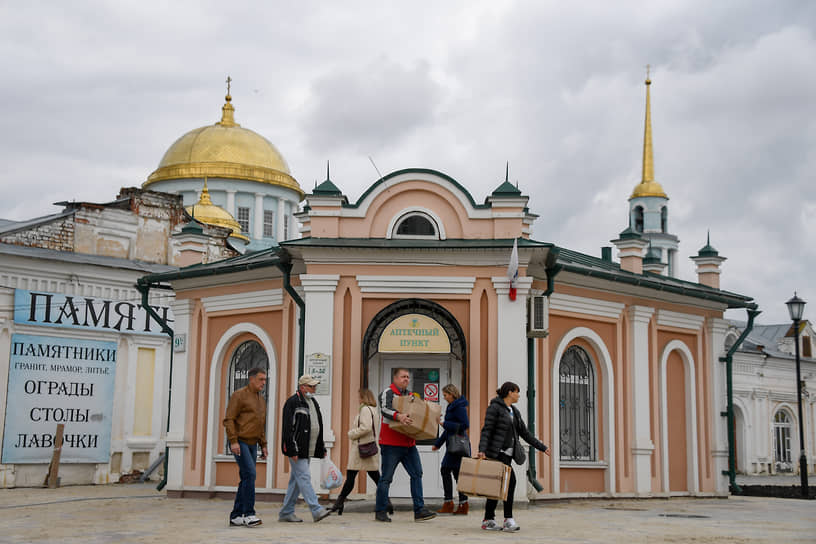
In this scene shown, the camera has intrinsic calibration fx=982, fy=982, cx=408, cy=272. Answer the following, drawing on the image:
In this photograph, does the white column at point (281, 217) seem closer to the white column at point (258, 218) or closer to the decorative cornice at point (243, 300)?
the white column at point (258, 218)

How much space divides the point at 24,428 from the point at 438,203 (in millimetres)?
12008

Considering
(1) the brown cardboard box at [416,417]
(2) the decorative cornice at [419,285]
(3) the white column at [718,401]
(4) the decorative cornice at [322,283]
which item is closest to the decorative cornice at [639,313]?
(3) the white column at [718,401]

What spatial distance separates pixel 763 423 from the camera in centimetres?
3934

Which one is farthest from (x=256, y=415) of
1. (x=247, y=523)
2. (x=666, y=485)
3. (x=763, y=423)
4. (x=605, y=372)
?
(x=763, y=423)

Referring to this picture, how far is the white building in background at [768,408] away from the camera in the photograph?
38594 millimetres

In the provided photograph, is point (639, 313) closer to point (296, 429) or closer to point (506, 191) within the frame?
point (506, 191)

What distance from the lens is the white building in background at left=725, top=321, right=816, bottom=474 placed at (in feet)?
127

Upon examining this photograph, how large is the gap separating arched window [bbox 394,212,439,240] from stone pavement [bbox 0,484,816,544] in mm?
3989

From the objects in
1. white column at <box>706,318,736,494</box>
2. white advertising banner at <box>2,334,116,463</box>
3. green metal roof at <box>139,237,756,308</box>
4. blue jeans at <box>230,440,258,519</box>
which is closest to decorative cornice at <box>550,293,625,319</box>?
green metal roof at <box>139,237,756,308</box>

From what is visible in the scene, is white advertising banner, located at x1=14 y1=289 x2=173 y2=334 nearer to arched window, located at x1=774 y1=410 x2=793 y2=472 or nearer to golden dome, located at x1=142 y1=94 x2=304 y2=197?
golden dome, located at x1=142 y1=94 x2=304 y2=197

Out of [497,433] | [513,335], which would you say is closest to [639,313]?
[513,335]

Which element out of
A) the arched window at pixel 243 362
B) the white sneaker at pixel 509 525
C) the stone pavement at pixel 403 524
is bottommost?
the stone pavement at pixel 403 524

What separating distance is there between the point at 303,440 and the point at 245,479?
767 millimetres

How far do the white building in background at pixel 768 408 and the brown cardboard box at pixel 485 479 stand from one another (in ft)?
98.0
